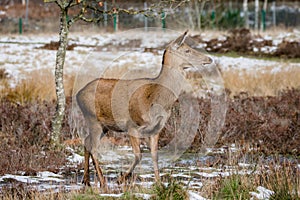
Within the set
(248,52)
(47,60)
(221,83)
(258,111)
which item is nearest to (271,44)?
(248,52)

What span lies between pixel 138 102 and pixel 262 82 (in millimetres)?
8986

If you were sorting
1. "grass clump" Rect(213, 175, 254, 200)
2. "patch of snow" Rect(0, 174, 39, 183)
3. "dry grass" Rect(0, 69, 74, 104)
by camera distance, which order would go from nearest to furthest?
"grass clump" Rect(213, 175, 254, 200)
"patch of snow" Rect(0, 174, 39, 183)
"dry grass" Rect(0, 69, 74, 104)

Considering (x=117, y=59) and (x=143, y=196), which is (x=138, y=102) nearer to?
(x=143, y=196)

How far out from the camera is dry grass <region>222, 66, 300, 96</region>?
1473 cm

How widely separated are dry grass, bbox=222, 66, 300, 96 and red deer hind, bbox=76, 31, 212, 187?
7.41 meters

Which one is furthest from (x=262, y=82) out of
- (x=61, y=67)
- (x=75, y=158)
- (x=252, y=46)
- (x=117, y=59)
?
(x=252, y=46)

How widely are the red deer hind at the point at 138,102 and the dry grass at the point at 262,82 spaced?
24.3ft

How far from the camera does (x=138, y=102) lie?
6969 millimetres

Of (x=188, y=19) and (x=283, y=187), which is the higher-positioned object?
(x=283, y=187)

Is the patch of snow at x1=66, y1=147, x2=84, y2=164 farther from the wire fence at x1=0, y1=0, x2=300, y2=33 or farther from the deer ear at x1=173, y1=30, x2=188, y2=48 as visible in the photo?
the wire fence at x1=0, y1=0, x2=300, y2=33

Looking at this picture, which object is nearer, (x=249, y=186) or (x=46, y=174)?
(x=249, y=186)

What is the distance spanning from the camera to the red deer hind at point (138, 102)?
6.80m

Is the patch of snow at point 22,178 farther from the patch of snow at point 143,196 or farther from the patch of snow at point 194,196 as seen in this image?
the patch of snow at point 194,196

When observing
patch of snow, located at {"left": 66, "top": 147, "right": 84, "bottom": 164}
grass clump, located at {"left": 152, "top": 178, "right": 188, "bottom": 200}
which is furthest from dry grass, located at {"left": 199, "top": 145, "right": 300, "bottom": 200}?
patch of snow, located at {"left": 66, "top": 147, "right": 84, "bottom": 164}
